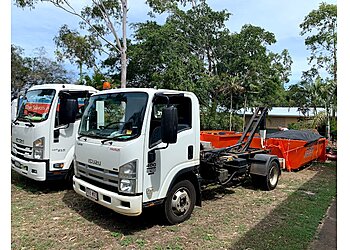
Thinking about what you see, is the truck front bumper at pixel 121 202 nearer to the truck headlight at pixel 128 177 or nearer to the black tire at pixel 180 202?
the truck headlight at pixel 128 177

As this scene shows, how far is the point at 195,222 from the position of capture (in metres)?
4.70

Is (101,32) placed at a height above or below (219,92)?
above

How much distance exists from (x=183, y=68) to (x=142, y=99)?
16077 mm

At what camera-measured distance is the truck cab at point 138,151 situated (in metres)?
3.86

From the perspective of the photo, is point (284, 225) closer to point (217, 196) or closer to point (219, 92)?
point (217, 196)

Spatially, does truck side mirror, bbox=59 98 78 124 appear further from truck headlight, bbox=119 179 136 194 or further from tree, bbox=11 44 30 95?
tree, bbox=11 44 30 95

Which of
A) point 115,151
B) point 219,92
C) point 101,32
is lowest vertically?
point 115,151

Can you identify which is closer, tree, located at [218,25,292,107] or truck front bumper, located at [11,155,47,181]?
truck front bumper, located at [11,155,47,181]

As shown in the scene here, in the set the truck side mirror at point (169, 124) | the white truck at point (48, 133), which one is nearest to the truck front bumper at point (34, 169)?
the white truck at point (48, 133)

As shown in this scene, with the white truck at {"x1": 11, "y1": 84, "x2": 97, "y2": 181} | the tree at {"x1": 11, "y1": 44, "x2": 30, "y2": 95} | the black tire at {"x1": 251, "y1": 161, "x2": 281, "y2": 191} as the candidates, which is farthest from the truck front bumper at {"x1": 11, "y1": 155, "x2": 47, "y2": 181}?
the tree at {"x1": 11, "y1": 44, "x2": 30, "y2": 95}

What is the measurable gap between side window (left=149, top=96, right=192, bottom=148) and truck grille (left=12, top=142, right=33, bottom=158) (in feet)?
9.96

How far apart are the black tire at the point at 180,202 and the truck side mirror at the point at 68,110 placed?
2699 mm

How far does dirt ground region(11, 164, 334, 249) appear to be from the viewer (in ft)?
13.0

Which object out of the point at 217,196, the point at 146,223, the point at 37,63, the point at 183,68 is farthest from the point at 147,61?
the point at 146,223
